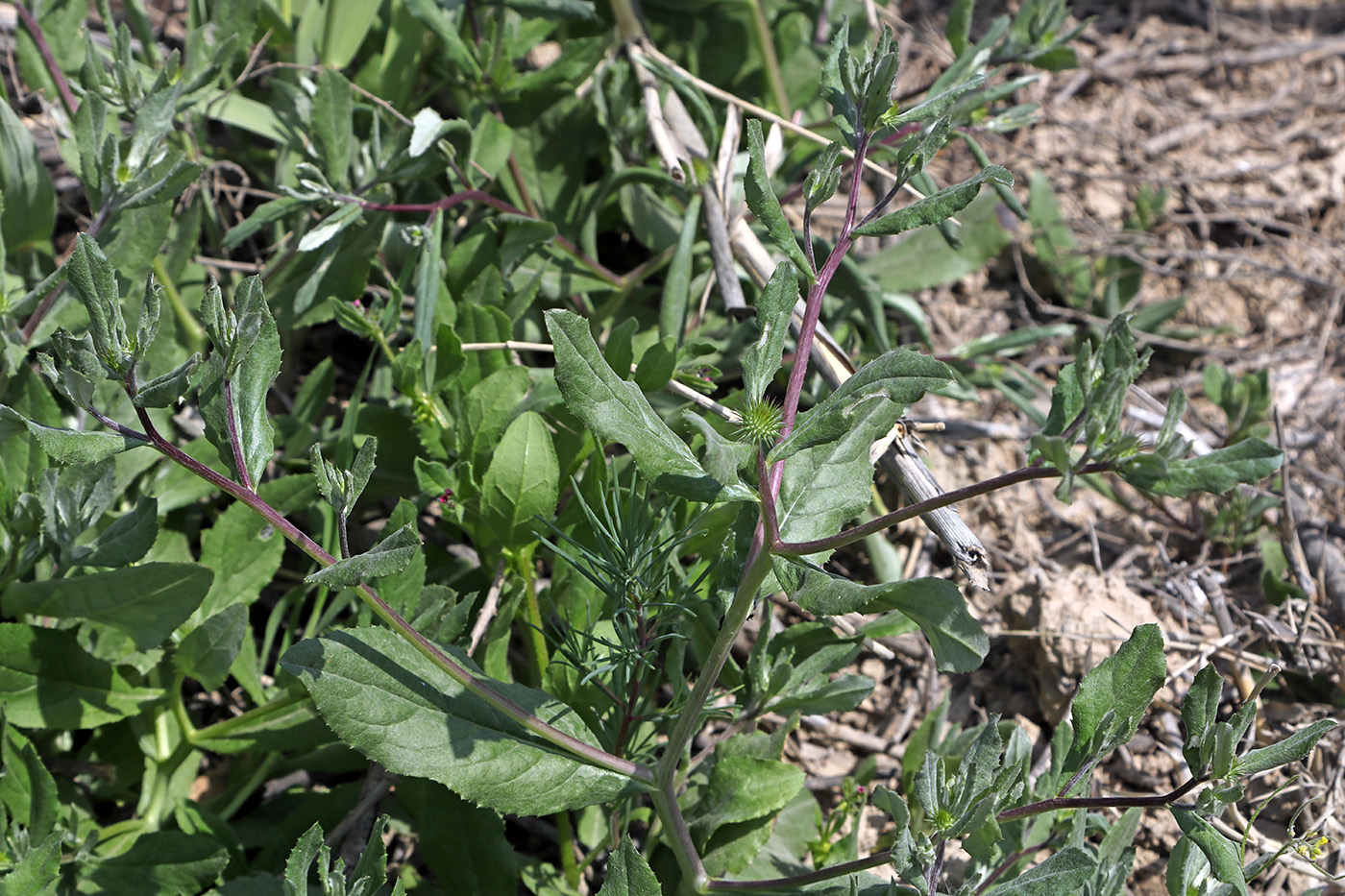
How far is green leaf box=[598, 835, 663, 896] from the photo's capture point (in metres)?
1.47

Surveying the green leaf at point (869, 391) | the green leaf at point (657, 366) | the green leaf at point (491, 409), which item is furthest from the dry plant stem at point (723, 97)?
the green leaf at point (869, 391)

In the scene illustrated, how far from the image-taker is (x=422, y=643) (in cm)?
152

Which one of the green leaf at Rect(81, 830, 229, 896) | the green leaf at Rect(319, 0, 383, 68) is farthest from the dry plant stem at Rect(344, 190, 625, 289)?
the green leaf at Rect(81, 830, 229, 896)

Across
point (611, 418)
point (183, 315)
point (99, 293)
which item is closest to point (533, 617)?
point (611, 418)

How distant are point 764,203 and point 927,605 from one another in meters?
0.57

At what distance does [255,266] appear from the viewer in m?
2.67

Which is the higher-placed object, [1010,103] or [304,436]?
[1010,103]

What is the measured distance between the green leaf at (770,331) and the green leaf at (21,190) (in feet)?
6.19

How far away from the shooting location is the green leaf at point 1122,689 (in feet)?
4.92

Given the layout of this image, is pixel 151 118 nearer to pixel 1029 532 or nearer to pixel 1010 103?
pixel 1029 532

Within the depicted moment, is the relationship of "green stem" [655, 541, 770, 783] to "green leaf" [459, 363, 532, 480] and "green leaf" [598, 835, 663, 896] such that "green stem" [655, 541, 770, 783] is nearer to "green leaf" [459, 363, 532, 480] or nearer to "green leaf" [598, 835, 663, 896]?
"green leaf" [598, 835, 663, 896]

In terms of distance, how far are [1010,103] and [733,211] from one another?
1.46m

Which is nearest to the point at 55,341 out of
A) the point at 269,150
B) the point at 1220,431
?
the point at 269,150

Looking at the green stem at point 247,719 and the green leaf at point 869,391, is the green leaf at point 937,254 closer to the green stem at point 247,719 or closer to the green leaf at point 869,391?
the green leaf at point 869,391
